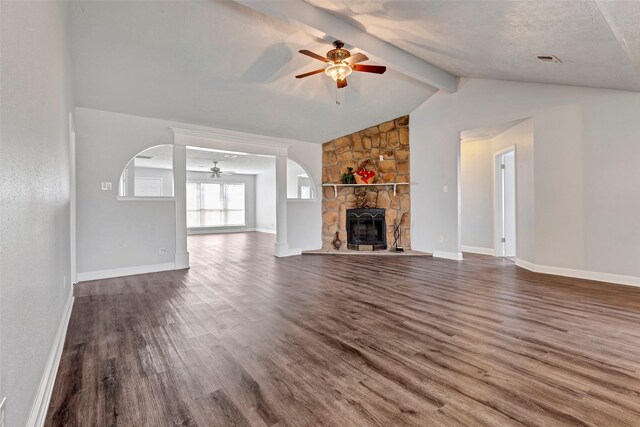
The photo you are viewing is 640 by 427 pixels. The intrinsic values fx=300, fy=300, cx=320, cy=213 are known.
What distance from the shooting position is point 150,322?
8.94ft

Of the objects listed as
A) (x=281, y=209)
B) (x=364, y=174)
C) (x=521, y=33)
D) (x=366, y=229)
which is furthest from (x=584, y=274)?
(x=281, y=209)

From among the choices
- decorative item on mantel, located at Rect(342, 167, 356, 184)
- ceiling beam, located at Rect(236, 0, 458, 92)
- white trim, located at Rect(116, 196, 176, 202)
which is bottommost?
white trim, located at Rect(116, 196, 176, 202)

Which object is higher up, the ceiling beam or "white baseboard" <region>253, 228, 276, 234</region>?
the ceiling beam

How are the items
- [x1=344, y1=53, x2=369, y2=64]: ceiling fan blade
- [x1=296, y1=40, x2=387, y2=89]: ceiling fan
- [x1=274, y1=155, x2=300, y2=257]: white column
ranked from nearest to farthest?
[x1=344, y1=53, x2=369, y2=64]: ceiling fan blade
[x1=296, y1=40, x2=387, y2=89]: ceiling fan
[x1=274, y1=155, x2=300, y2=257]: white column

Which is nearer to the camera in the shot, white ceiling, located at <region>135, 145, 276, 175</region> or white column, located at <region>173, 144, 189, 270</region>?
white column, located at <region>173, 144, 189, 270</region>

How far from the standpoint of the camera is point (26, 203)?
1.38 metres

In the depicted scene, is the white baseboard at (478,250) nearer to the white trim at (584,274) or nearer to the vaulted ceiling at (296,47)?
the white trim at (584,274)

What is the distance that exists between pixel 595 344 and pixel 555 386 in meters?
0.85

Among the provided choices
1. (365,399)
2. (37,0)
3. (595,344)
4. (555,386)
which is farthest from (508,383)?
(37,0)

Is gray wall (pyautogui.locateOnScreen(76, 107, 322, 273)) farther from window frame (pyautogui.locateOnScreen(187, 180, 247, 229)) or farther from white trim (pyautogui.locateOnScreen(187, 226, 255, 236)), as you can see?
window frame (pyautogui.locateOnScreen(187, 180, 247, 229))

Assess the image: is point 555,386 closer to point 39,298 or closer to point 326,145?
point 39,298

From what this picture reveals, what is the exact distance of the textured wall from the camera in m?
6.50

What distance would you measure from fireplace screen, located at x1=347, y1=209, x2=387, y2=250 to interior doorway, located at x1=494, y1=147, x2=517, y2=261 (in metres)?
2.25

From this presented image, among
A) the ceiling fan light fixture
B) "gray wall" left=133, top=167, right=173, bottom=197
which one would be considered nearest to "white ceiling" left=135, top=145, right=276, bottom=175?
"gray wall" left=133, top=167, right=173, bottom=197
